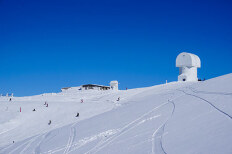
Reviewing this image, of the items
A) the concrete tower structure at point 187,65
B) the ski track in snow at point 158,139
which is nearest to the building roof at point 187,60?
the concrete tower structure at point 187,65

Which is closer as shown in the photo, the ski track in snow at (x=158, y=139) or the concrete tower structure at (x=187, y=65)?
the ski track in snow at (x=158, y=139)

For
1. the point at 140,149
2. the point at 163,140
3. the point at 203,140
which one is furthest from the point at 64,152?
the point at 203,140

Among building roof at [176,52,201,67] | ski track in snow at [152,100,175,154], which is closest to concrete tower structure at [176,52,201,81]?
building roof at [176,52,201,67]

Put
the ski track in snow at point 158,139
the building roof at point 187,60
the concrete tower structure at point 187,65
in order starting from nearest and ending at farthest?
the ski track in snow at point 158,139, the concrete tower structure at point 187,65, the building roof at point 187,60

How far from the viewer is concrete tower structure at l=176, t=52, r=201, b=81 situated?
48.2 meters

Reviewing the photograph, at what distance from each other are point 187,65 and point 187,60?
3.76 feet

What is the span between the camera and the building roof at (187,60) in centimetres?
4881

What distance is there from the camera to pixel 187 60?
49344 millimetres

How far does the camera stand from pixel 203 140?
7.74 metres

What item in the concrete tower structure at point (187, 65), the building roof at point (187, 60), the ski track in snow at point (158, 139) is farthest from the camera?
the building roof at point (187, 60)

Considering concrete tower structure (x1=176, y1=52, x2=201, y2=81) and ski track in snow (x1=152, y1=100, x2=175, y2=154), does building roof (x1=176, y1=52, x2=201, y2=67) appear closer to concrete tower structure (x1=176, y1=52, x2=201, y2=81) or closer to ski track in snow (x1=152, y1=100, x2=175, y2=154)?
concrete tower structure (x1=176, y1=52, x2=201, y2=81)

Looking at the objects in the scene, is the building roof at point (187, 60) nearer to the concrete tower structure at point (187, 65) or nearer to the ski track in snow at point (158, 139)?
the concrete tower structure at point (187, 65)

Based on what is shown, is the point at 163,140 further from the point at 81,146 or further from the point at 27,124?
the point at 27,124

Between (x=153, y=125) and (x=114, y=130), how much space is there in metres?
2.58
